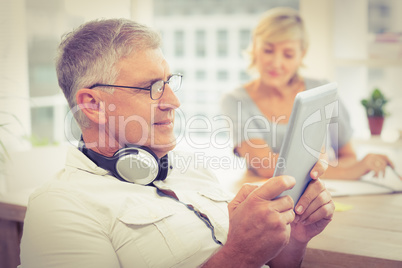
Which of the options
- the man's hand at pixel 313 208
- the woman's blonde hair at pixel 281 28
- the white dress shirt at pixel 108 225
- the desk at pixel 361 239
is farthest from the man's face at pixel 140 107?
the woman's blonde hair at pixel 281 28

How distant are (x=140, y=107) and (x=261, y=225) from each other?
43cm

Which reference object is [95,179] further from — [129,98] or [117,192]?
[129,98]

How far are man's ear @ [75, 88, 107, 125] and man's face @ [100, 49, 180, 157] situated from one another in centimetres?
Answer: 1

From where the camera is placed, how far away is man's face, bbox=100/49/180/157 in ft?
3.72

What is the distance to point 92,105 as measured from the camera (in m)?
1.14

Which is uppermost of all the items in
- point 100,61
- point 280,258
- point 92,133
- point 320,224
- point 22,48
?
point 22,48

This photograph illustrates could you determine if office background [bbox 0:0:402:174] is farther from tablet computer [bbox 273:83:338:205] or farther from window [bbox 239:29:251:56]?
window [bbox 239:29:251:56]

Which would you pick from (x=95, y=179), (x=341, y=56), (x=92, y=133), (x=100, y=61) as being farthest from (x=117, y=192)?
(x=341, y=56)

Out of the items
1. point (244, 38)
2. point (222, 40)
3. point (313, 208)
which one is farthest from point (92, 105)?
point (244, 38)

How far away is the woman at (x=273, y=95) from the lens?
7.31 feet

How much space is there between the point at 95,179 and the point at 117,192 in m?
0.07

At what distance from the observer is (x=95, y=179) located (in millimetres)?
1129

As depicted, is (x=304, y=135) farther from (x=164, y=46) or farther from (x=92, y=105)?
(x=164, y=46)

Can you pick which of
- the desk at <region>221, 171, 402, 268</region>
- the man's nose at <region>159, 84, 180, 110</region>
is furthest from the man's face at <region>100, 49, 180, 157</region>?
the desk at <region>221, 171, 402, 268</region>
